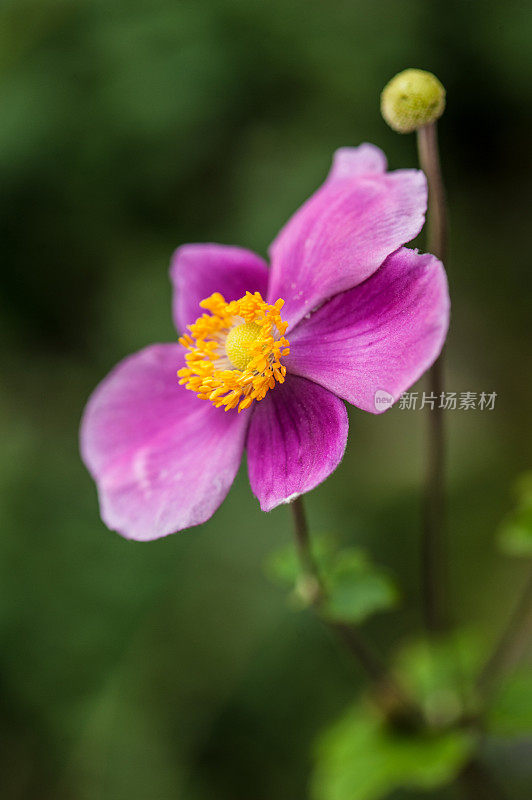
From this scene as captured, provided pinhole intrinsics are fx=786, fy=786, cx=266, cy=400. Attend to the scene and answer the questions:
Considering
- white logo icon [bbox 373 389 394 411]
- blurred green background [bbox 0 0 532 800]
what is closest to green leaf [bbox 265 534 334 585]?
white logo icon [bbox 373 389 394 411]

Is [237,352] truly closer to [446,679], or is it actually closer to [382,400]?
[382,400]

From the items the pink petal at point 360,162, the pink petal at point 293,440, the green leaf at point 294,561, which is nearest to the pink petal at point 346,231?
the pink petal at point 360,162

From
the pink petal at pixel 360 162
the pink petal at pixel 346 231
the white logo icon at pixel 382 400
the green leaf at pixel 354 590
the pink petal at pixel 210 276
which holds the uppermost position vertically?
the pink petal at pixel 360 162

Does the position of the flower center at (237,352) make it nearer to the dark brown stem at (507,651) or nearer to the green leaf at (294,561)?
the green leaf at (294,561)

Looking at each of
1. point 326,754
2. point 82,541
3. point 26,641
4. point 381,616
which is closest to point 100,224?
point 82,541

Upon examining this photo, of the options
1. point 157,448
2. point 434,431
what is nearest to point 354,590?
point 434,431

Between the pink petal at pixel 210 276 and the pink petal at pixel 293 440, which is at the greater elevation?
the pink petal at pixel 210 276

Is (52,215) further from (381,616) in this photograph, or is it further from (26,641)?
(381,616)
